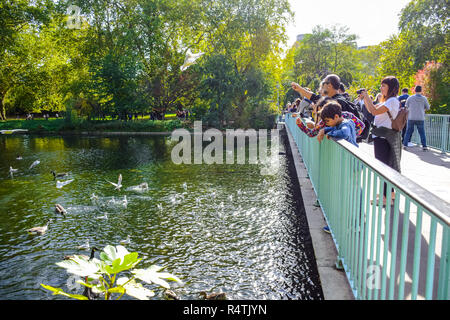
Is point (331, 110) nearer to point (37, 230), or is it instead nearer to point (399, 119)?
point (399, 119)

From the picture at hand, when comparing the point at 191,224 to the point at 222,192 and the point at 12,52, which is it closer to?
the point at 222,192

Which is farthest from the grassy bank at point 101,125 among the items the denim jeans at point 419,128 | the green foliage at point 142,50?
the denim jeans at point 419,128

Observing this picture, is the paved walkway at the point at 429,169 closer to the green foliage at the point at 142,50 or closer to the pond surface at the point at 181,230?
the pond surface at the point at 181,230

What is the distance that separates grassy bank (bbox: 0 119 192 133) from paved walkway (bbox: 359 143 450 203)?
81.7ft

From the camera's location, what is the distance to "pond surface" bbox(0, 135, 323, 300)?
4410mm

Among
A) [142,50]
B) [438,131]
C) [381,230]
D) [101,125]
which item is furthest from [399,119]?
[142,50]

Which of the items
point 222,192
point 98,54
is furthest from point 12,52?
point 222,192

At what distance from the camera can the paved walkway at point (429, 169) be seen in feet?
21.2

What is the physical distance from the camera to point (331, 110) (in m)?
4.62

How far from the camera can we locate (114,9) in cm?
3962

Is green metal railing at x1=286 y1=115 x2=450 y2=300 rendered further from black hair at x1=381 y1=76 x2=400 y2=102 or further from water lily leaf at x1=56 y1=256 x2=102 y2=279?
water lily leaf at x1=56 y1=256 x2=102 y2=279

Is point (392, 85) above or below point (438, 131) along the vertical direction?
above

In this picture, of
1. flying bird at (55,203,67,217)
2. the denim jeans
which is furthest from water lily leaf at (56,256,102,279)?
the denim jeans

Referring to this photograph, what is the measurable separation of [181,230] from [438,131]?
961cm
